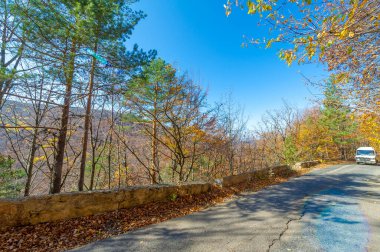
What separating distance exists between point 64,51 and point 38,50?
0.58 m

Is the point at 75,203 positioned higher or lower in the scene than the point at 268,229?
higher

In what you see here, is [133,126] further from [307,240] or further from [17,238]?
[307,240]

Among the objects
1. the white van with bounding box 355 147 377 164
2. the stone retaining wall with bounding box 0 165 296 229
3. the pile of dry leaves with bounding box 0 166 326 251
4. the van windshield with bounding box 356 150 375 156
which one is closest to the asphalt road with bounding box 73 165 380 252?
the pile of dry leaves with bounding box 0 166 326 251

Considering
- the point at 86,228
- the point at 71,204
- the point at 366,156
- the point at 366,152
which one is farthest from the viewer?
the point at 366,152

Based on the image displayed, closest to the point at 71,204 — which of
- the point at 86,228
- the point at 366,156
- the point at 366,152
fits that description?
the point at 86,228

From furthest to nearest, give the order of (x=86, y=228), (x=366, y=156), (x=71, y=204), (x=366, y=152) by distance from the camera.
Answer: (x=366, y=152) < (x=366, y=156) < (x=71, y=204) < (x=86, y=228)

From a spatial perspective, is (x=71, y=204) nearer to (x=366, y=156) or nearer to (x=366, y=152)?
(x=366, y=156)

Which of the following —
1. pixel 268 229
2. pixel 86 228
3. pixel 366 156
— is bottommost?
pixel 268 229

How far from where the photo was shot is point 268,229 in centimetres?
345

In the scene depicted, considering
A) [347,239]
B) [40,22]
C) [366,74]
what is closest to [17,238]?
[40,22]

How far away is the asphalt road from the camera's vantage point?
2.85 meters

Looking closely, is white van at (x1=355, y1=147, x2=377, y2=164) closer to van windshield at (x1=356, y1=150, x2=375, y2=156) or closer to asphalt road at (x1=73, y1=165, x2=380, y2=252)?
van windshield at (x1=356, y1=150, x2=375, y2=156)

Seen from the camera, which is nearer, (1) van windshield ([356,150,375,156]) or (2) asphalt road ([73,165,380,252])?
(2) asphalt road ([73,165,380,252])

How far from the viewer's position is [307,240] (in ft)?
9.84
